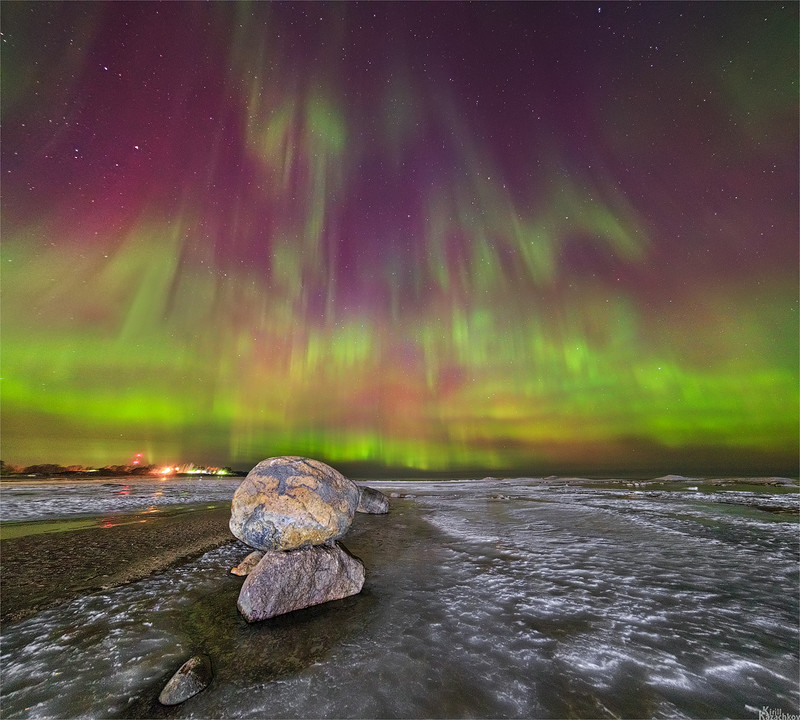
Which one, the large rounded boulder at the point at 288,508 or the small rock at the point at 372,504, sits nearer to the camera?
the large rounded boulder at the point at 288,508

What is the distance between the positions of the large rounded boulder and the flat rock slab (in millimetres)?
326

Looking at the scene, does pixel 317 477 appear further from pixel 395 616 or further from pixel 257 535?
pixel 395 616

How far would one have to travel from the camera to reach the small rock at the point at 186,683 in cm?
384

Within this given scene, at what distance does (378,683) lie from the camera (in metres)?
4.12

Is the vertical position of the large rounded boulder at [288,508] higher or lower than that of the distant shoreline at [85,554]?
higher

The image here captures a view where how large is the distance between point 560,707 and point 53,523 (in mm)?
21988

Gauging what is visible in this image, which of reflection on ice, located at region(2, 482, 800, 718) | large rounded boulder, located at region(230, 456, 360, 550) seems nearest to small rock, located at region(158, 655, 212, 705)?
reflection on ice, located at region(2, 482, 800, 718)

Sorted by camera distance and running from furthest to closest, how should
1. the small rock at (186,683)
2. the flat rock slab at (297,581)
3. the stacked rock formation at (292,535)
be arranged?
the stacked rock formation at (292,535)
the flat rock slab at (297,581)
the small rock at (186,683)

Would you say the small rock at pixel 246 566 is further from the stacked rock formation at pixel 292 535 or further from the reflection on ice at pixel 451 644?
the reflection on ice at pixel 451 644

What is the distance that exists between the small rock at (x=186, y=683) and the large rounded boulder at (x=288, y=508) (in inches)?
112

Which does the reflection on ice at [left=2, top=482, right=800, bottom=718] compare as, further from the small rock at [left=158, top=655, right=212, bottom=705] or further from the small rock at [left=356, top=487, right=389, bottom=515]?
the small rock at [left=356, top=487, right=389, bottom=515]

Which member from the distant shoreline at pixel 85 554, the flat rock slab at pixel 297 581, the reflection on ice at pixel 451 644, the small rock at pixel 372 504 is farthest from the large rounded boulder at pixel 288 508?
the small rock at pixel 372 504

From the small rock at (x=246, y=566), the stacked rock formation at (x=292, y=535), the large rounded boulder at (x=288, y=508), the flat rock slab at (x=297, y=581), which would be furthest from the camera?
the small rock at (x=246, y=566)

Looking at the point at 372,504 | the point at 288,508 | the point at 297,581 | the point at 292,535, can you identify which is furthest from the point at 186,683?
the point at 372,504
